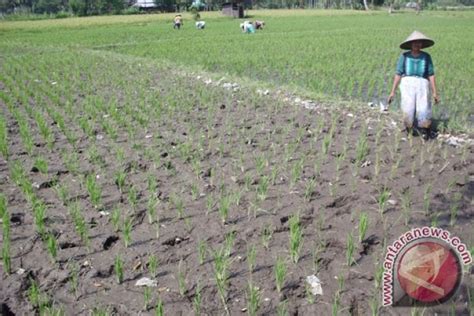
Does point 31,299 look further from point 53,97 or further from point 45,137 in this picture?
point 53,97

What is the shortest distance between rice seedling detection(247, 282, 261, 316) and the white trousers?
382 centimetres

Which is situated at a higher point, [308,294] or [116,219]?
[116,219]

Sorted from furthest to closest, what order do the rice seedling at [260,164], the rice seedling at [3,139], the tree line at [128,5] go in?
the tree line at [128,5] → the rice seedling at [3,139] → the rice seedling at [260,164]

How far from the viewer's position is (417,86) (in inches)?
221

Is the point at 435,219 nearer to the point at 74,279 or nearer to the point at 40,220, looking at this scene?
the point at 74,279

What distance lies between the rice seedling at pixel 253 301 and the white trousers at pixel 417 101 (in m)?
3.82

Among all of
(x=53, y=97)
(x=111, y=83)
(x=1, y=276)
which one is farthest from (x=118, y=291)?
(x=111, y=83)

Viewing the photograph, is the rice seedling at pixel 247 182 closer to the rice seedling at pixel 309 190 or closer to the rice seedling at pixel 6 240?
the rice seedling at pixel 309 190

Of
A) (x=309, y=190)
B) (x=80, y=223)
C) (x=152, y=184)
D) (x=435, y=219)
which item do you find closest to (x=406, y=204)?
(x=435, y=219)

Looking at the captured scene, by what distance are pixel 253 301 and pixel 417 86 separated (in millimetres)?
4137

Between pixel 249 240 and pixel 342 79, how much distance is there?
725 cm

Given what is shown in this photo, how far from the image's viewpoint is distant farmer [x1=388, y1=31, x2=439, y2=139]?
556cm

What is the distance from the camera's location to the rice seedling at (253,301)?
2.52 meters

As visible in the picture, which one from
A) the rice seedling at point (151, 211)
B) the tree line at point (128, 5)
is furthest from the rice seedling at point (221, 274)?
the tree line at point (128, 5)
